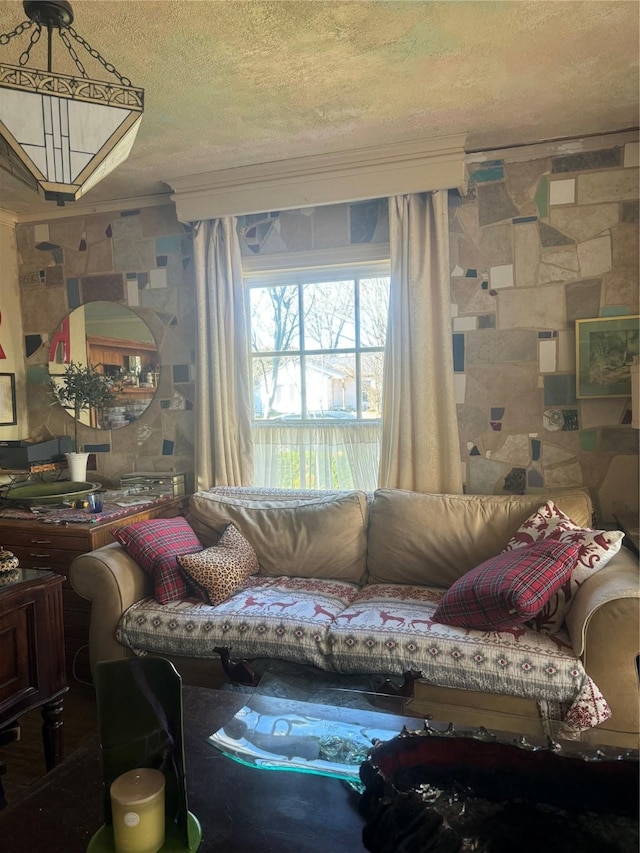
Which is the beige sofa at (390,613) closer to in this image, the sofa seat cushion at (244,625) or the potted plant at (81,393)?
the sofa seat cushion at (244,625)

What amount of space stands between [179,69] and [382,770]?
89.2 inches

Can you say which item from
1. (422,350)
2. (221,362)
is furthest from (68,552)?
(422,350)

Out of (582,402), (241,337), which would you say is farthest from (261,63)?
(582,402)

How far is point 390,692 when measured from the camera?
194cm

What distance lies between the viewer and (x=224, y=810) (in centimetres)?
120

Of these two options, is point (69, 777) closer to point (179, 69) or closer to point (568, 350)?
point (179, 69)

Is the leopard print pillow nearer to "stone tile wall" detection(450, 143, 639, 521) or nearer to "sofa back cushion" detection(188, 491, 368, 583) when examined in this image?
"sofa back cushion" detection(188, 491, 368, 583)

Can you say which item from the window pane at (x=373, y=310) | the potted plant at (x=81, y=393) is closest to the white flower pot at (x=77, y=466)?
the potted plant at (x=81, y=393)

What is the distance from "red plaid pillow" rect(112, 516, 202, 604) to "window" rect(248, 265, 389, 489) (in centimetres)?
81

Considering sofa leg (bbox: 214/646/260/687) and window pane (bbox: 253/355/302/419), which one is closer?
sofa leg (bbox: 214/646/260/687)

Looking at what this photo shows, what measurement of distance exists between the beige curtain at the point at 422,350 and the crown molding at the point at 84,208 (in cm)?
142

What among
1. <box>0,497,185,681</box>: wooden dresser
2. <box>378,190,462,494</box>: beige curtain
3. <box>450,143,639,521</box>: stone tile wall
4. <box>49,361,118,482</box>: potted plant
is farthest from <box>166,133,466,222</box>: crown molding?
<box>0,497,185,681</box>: wooden dresser

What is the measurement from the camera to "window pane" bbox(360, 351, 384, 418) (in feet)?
10.5

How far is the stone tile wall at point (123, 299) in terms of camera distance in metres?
3.44
